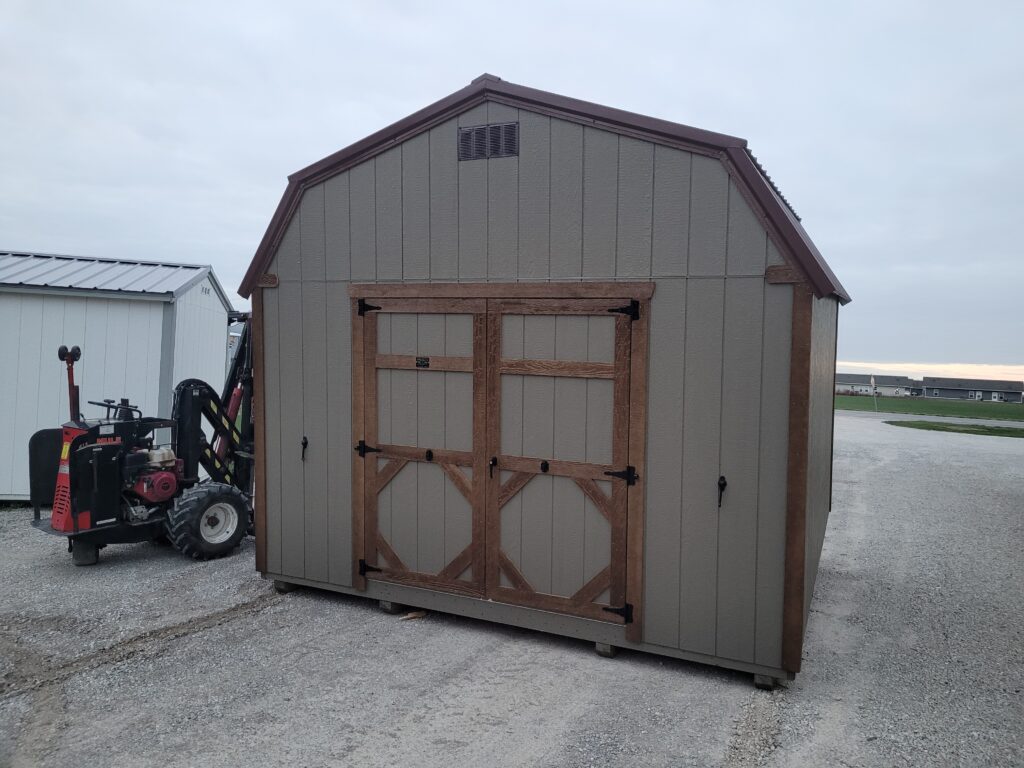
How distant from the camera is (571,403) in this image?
4.81 meters

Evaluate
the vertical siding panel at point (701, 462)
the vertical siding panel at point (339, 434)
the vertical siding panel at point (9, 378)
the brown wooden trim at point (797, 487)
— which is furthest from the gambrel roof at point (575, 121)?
the vertical siding panel at point (9, 378)

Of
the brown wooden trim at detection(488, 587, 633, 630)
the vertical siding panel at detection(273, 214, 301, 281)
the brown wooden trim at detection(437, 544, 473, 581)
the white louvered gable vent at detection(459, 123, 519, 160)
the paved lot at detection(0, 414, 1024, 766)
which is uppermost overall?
the white louvered gable vent at detection(459, 123, 519, 160)

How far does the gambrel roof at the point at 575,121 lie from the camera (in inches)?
162

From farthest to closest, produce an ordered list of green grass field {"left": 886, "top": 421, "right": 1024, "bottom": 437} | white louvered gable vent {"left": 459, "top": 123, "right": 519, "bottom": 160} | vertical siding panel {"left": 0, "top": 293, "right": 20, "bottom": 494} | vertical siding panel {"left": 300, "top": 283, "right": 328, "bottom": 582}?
1. green grass field {"left": 886, "top": 421, "right": 1024, "bottom": 437}
2. vertical siding panel {"left": 0, "top": 293, "right": 20, "bottom": 494}
3. vertical siding panel {"left": 300, "top": 283, "right": 328, "bottom": 582}
4. white louvered gable vent {"left": 459, "top": 123, "right": 519, "bottom": 160}

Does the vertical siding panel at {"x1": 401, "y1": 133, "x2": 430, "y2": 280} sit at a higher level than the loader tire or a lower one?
higher

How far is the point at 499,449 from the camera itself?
505 cm

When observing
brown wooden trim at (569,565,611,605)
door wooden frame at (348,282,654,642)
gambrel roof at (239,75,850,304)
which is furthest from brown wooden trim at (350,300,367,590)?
brown wooden trim at (569,565,611,605)

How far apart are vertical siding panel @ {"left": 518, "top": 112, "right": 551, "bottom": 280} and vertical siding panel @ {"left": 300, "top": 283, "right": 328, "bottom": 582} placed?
5.67ft

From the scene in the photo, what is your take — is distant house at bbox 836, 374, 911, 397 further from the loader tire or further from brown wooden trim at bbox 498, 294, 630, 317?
brown wooden trim at bbox 498, 294, 630, 317

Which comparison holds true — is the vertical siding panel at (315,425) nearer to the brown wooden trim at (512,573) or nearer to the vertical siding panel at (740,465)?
the brown wooden trim at (512,573)

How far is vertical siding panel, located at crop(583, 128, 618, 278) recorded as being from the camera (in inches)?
182

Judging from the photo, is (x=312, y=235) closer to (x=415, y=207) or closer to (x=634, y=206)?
(x=415, y=207)

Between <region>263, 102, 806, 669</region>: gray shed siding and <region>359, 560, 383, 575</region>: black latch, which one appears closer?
<region>263, 102, 806, 669</region>: gray shed siding

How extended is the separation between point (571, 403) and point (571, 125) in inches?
71.6
